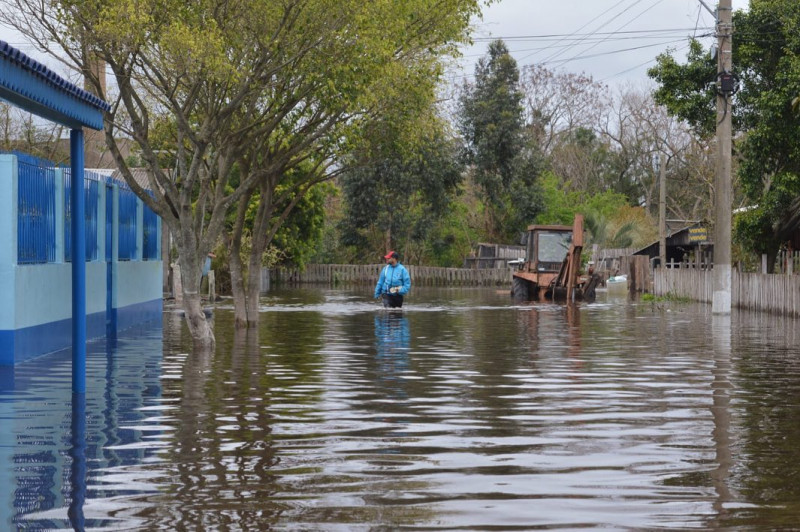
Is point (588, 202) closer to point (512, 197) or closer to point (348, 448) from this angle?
point (512, 197)

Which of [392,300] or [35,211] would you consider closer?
[35,211]

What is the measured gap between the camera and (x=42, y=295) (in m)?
18.9

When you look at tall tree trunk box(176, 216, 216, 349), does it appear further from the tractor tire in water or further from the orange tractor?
the tractor tire in water

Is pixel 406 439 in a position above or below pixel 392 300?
below

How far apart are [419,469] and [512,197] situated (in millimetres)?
63173

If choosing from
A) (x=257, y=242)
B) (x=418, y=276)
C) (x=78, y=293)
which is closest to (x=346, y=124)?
(x=257, y=242)

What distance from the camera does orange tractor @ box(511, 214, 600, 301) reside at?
45.4 m

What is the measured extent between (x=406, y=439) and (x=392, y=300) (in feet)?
81.5

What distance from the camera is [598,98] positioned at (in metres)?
79.9

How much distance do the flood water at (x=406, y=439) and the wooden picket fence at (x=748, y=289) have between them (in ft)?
34.2

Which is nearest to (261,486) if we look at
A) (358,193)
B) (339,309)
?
(339,309)

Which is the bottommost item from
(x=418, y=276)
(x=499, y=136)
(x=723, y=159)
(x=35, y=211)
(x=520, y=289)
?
(x=520, y=289)

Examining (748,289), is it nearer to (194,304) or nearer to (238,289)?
(238,289)

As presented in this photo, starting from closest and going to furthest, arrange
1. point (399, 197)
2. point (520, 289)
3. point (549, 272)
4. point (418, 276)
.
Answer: point (549, 272) → point (520, 289) → point (399, 197) → point (418, 276)
